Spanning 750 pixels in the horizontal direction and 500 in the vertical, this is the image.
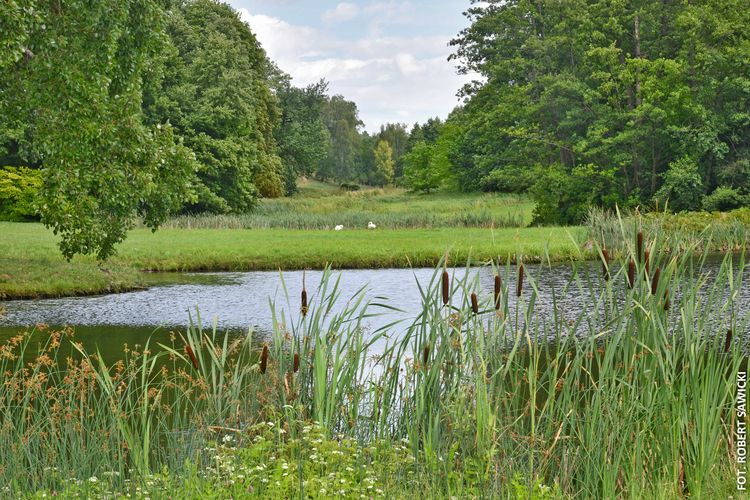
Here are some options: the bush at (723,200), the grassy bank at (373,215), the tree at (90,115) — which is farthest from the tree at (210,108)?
the tree at (90,115)

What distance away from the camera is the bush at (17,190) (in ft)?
134

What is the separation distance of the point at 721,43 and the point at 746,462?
37.5m

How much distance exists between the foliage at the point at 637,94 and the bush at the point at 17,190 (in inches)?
946

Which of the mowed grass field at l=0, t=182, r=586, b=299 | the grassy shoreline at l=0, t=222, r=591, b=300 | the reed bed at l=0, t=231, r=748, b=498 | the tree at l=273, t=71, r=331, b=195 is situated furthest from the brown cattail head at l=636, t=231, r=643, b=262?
the tree at l=273, t=71, r=331, b=195

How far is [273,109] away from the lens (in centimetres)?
6531

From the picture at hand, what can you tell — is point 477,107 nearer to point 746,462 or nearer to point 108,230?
point 108,230

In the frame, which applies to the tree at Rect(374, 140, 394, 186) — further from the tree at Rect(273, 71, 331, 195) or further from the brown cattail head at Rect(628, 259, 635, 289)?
the brown cattail head at Rect(628, 259, 635, 289)

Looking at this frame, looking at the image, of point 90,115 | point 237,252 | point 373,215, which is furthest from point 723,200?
point 90,115

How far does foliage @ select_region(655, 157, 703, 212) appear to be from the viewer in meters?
37.4

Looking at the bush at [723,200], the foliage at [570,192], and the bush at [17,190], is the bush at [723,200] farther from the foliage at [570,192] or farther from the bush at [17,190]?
the bush at [17,190]

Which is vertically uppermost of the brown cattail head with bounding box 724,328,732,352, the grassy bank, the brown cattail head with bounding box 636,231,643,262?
the grassy bank

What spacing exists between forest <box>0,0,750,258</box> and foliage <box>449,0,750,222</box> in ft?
0.33

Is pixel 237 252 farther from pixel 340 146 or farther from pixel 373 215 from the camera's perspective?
pixel 340 146

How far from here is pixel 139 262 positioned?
26484 mm
